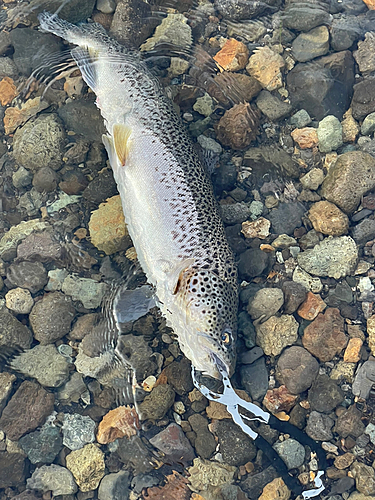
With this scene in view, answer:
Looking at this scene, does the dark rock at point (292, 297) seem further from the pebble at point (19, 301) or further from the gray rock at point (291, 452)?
the pebble at point (19, 301)

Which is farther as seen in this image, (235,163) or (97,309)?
(235,163)

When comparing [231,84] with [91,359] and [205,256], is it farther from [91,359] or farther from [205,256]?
[91,359]

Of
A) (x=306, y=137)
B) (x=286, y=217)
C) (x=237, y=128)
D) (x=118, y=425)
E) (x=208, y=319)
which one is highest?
(x=237, y=128)

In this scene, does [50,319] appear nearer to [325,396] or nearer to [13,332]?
[13,332]

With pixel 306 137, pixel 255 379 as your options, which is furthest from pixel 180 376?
pixel 306 137

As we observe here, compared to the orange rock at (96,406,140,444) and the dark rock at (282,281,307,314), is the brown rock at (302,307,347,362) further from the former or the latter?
the orange rock at (96,406,140,444)

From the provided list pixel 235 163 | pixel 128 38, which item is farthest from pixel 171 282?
pixel 128 38
